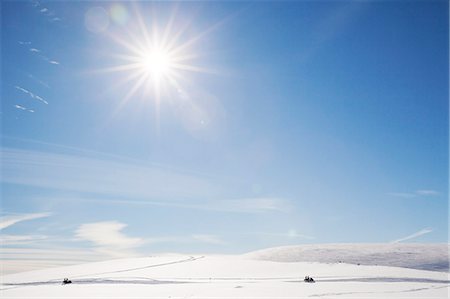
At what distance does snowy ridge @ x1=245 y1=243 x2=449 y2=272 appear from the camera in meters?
28.5

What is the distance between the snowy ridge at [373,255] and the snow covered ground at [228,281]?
93.4 inches

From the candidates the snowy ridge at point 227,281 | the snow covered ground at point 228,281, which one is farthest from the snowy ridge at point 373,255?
the snowy ridge at point 227,281

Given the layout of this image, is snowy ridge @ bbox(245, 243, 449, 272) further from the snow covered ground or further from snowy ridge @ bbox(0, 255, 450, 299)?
snowy ridge @ bbox(0, 255, 450, 299)

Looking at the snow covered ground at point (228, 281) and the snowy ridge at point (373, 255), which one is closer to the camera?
the snow covered ground at point (228, 281)

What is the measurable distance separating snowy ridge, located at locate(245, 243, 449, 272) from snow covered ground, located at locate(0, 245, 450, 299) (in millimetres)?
2373

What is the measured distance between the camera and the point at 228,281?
2327cm

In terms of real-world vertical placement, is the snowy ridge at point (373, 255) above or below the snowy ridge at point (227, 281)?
above

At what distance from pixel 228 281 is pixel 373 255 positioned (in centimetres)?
1501

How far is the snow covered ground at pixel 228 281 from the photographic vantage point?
19250 millimetres

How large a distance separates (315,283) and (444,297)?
262 inches

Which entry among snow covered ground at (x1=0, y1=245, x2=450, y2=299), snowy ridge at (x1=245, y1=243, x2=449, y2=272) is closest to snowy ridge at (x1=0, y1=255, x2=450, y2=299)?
snow covered ground at (x1=0, y1=245, x2=450, y2=299)

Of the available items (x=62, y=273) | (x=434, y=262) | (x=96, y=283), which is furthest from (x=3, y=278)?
(x=434, y=262)

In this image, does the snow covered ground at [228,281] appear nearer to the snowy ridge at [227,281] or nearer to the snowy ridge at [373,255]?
the snowy ridge at [227,281]

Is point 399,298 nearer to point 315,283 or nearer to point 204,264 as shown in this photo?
point 315,283
